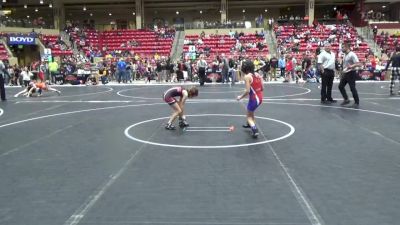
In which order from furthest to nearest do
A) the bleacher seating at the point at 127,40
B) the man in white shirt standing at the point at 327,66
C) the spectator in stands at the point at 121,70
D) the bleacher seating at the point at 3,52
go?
the bleacher seating at the point at 127,40 < the bleacher seating at the point at 3,52 < the spectator in stands at the point at 121,70 < the man in white shirt standing at the point at 327,66

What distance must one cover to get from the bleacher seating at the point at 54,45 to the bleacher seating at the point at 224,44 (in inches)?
396

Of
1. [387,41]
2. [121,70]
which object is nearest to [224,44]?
[121,70]

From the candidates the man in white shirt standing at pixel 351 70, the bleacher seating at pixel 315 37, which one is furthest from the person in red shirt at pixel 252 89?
the bleacher seating at pixel 315 37

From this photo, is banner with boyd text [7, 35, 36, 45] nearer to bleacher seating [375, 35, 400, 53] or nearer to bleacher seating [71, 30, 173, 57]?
bleacher seating [71, 30, 173, 57]

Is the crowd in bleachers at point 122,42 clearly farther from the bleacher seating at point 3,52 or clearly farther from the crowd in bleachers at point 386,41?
the crowd in bleachers at point 386,41

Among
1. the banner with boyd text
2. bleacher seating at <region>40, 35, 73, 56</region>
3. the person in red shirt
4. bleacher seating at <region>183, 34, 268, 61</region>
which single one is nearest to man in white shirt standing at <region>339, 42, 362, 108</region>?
the person in red shirt

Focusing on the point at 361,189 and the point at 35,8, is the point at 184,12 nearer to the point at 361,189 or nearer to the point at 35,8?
the point at 35,8

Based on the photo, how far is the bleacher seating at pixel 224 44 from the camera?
113 ft

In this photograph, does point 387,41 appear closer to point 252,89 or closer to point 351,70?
point 351,70

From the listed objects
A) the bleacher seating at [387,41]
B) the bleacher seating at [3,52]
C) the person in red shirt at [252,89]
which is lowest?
the person in red shirt at [252,89]

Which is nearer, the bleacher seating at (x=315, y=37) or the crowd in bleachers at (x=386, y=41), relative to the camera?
the bleacher seating at (x=315, y=37)

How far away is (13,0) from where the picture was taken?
41.7 m

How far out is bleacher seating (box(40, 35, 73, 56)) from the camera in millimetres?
36344

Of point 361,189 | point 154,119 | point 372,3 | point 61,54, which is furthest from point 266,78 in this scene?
point 372,3
